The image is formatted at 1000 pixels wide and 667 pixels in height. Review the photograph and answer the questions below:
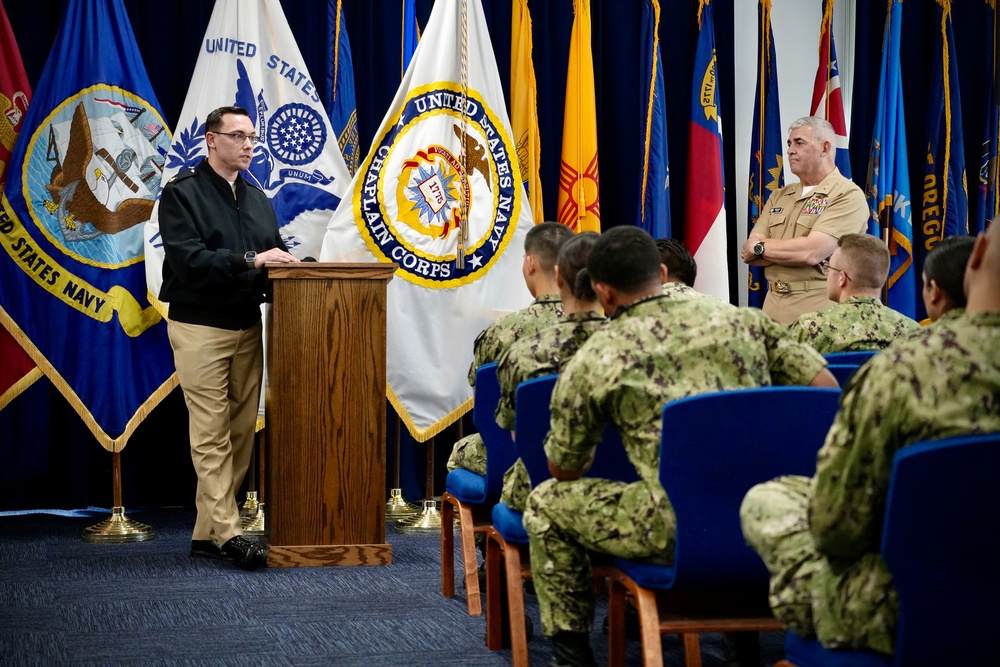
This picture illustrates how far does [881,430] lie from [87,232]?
4298 mm

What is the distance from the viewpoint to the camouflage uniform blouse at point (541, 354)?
2.95 meters

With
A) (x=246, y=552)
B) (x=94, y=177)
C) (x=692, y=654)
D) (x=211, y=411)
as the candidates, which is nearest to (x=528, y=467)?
(x=692, y=654)

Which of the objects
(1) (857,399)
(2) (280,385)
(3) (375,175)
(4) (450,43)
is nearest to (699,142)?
(4) (450,43)

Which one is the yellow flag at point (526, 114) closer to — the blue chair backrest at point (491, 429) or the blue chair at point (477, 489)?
the blue chair at point (477, 489)

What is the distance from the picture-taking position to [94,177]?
16.7 feet

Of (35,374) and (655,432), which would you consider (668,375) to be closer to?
(655,432)

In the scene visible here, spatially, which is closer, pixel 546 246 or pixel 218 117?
pixel 546 246

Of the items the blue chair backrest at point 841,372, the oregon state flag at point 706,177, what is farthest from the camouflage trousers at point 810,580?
the oregon state flag at point 706,177

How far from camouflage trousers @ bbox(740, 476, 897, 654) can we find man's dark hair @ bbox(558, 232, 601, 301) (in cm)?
120

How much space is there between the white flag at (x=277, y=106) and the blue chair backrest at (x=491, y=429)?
236cm

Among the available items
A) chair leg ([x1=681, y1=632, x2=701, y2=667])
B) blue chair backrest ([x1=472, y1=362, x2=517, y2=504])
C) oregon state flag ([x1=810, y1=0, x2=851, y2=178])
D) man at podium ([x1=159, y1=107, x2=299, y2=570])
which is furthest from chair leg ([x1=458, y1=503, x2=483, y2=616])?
oregon state flag ([x1=810, y1=0, x2=851, y2=178])

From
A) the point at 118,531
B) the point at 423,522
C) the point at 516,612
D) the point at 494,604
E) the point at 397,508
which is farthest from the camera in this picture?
the point at 397,508

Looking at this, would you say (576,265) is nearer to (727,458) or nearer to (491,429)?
(491,429)

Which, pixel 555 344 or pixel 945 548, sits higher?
pixel 555 344
